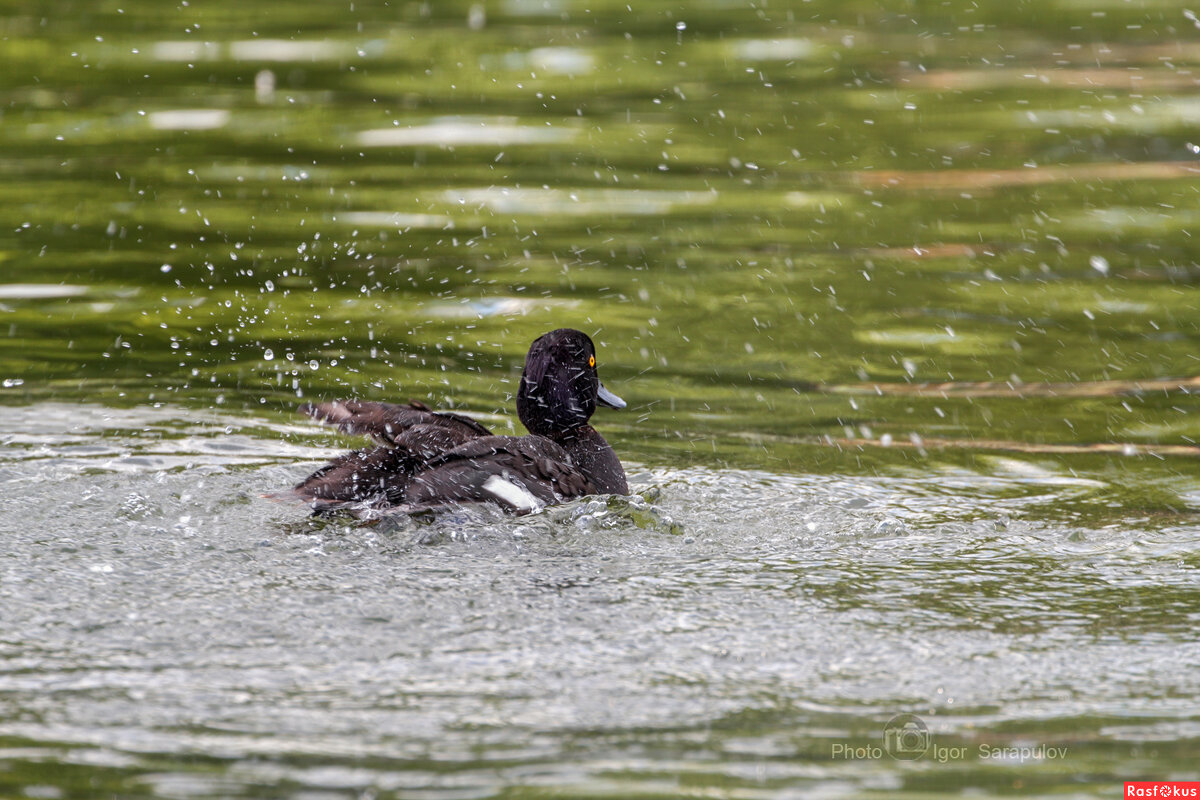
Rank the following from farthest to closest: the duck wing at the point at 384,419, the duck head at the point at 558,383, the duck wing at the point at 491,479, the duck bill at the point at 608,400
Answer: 1. the duck bill at the point at 608,400
2. the duck head at the point at 558,383
3. the duck wing at the point at 384,419
4. the duck wing at the point at 491,479

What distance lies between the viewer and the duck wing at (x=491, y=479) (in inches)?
230

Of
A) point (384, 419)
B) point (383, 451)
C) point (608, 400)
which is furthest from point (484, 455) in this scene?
point (608, 400)

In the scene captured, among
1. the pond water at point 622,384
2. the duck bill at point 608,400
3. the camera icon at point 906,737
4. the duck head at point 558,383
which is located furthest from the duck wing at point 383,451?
the camera icon at point 906,737

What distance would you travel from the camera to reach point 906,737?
425 centimetres

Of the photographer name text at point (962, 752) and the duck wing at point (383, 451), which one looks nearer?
the photographer name text at point (962, 752)

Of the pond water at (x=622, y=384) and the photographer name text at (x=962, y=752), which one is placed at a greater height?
the pond water at (x=622, y=384)

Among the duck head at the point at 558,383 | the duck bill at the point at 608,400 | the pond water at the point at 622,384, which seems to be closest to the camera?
the pond water at the point at 622,384

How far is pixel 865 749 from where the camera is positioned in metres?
4.18

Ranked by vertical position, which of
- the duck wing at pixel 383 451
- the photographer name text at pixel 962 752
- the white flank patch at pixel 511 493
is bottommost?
the photographer name text at pixel 962 752

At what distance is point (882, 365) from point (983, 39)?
790 cm

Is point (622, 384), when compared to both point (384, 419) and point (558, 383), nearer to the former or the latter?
point (558, 383)

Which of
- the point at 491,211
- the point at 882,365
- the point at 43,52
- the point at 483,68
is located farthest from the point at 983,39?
the point at 43,52

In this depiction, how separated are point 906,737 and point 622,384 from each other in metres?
4.34

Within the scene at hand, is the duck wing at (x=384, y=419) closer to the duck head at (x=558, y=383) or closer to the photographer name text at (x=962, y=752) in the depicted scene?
the duck head at (x=558, y=383)
